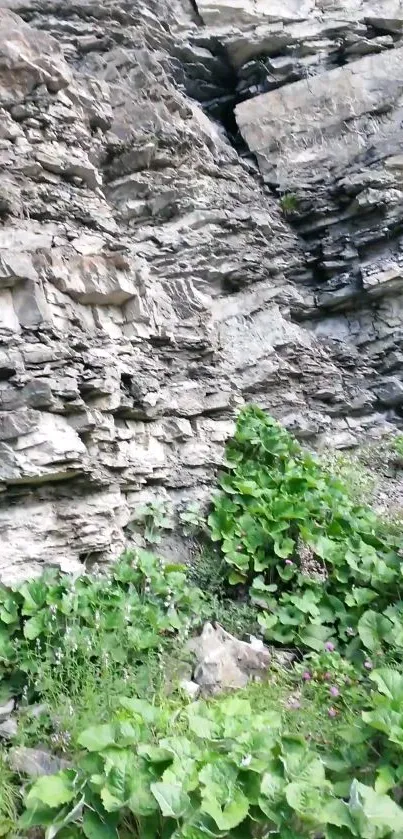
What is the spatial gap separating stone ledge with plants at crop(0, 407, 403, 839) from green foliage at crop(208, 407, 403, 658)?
0.02 metres

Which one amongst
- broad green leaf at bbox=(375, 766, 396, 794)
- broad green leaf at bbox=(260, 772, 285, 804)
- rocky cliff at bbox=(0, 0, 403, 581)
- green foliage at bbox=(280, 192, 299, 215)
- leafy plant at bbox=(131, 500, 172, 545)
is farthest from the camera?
green foliage at bbox=(280, 192, 299, 215)

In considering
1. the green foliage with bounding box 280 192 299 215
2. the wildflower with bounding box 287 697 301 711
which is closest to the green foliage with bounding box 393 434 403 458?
the green foliage with bounding box 280 192 299 215

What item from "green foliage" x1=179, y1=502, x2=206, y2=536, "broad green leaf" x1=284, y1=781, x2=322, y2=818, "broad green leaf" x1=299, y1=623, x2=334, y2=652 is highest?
"green foliage" x1=179, y1=502, x2=206, y2=536

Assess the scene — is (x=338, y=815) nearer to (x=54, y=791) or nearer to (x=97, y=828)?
(x=97, y=828)

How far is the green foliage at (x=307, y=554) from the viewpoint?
4.48 meters

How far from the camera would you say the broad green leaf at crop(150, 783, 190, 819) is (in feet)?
8.28

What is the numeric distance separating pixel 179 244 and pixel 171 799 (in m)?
6.43

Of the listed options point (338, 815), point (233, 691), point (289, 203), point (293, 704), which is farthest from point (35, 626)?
point (289, 203)

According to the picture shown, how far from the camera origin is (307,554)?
5.05 meters

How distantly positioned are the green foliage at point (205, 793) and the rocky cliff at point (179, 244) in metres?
1.73

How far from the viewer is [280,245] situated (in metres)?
8.84

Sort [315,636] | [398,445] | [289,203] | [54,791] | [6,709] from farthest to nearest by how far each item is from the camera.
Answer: [289,203], [398,445], [315,636], [6,709], [54,791]

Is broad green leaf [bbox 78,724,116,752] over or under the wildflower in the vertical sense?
over

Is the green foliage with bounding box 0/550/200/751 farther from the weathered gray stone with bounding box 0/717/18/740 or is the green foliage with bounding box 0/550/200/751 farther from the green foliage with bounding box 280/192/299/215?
the green foliage with bounding box 280/192/299/215
